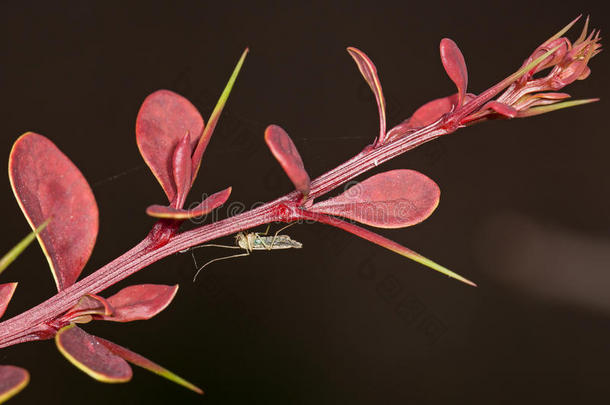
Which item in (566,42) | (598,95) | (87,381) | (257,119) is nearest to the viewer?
(566,42)

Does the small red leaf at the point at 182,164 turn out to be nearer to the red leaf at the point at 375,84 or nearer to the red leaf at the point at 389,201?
the red leaf at the point at 389,201

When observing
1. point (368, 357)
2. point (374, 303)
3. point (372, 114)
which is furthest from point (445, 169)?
point (368, 357)

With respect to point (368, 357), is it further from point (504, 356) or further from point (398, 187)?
point (398, 187)

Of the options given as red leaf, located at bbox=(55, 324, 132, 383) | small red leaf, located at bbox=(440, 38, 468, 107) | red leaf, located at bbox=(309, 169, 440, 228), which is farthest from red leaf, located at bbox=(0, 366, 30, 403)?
small red leaf, located at bbox=(440, 38, 468, 107)

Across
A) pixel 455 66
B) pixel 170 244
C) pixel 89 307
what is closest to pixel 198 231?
pixel 170 244

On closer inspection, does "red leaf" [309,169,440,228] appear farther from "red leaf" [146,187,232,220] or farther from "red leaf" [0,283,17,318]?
"red leaf" [0,283,17,318]

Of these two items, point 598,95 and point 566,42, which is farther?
point 598,95

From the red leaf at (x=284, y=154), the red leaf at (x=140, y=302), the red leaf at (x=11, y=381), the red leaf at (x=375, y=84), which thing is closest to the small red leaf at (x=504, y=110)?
the red leaf at (x=375, y=84)

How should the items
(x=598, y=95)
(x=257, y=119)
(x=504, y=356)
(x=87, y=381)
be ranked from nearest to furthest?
(x=87, y=381) → (x=257, y=119) → (x=504, y=356) → (x=598, y=95)
